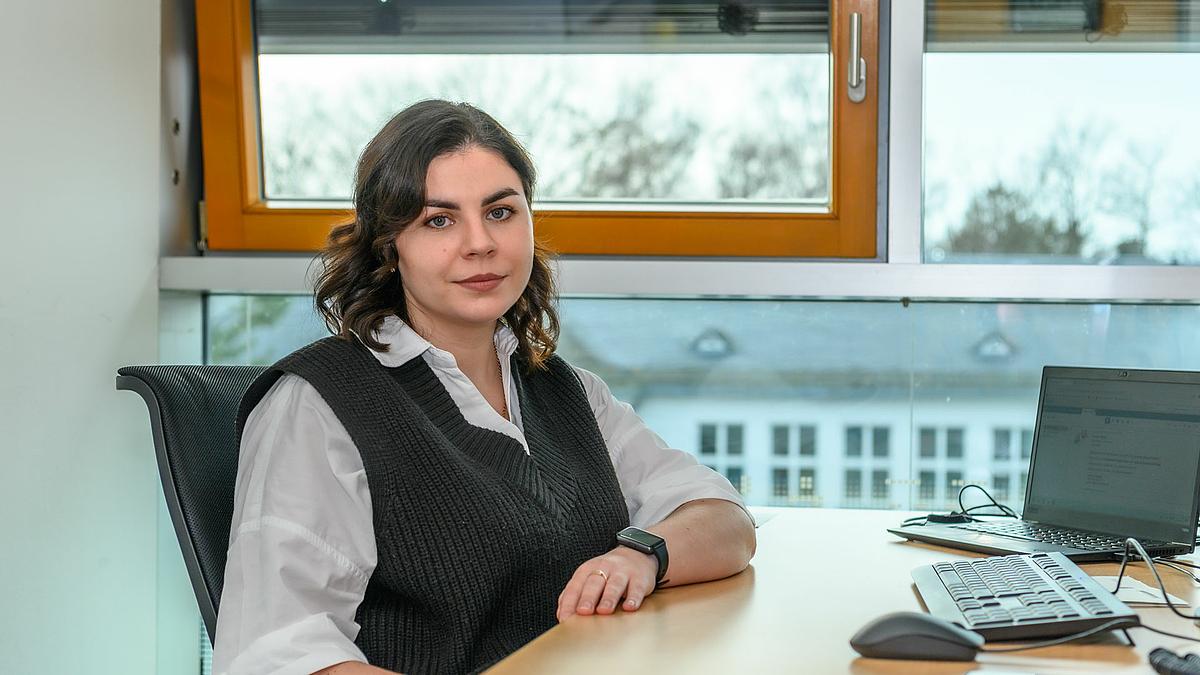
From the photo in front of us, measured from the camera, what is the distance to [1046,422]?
1714 millimetres

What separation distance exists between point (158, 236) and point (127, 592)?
2.45ft

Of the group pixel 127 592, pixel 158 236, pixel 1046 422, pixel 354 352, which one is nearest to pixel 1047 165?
pixel 1046 422

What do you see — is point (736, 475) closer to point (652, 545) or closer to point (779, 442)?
point (779, 442)

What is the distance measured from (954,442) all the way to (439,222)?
1.34 metres

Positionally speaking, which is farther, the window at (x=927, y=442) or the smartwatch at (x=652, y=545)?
the window at (x=927, y=442)

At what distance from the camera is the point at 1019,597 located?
1.06 metres

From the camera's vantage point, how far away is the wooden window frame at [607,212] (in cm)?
208

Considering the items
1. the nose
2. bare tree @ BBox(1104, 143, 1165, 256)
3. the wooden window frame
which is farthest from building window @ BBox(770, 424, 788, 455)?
the nose

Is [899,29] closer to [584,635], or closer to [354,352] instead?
[354,352]

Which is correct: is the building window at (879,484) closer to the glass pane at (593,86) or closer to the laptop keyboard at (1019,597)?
the glass pane at (593,86)

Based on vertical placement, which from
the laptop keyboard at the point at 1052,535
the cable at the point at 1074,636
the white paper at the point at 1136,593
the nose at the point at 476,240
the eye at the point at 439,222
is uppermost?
the eye at the point at 439,222

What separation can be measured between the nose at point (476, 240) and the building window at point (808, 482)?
1.12 meters

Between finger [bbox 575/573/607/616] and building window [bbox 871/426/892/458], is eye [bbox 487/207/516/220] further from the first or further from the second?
building window [bbox 871/426/892/458]

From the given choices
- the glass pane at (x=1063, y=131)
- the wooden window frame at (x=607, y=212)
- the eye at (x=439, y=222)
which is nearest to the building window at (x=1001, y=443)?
the glass pane at (x=1063, y=131)
